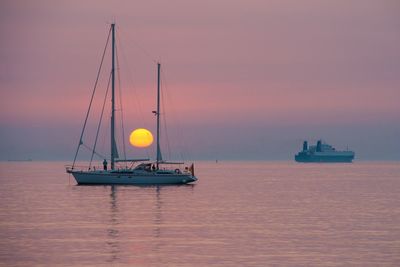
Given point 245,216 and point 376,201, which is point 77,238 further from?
point 376,201

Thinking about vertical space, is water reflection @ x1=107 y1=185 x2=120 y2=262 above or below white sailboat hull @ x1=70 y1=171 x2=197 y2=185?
below

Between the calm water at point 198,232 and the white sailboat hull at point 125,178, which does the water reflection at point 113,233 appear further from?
the white sailboat hull at point 125,178

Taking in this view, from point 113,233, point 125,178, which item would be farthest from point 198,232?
point 125,178

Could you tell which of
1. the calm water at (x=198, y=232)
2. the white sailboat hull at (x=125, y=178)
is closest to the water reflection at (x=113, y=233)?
the calm water at (x=198, y=232)

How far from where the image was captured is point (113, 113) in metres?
102

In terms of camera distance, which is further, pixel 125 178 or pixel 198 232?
pixel 125 178

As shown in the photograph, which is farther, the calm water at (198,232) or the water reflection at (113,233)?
the water reflection at (113,233)

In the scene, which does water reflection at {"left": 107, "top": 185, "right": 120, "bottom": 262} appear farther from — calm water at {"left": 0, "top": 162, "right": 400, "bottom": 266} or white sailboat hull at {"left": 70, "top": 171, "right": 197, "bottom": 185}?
white sailboat hull at {"left": 70, "top": 171, "right": 197, "bottom": 185}

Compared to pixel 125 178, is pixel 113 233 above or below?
below

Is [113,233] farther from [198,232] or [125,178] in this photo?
[125,178]

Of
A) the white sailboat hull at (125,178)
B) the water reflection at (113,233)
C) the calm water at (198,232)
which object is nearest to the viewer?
the calm water at (198,232)

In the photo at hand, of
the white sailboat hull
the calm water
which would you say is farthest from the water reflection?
the white sailboat hull

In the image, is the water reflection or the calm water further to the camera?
the water reflection

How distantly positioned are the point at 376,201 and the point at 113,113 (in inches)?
1347
